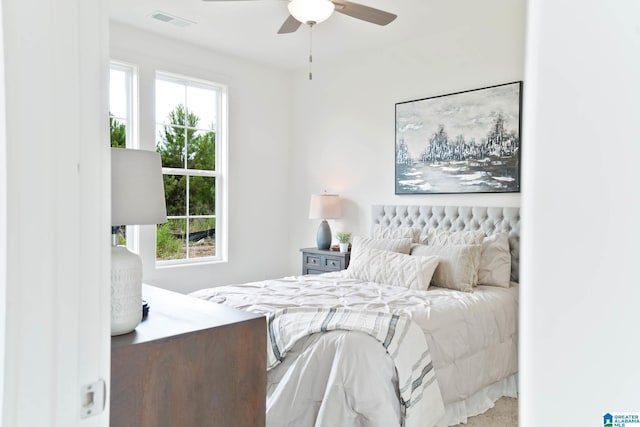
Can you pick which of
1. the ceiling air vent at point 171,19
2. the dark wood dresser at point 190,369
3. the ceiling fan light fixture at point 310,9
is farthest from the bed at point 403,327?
the ceiling air vent at point 171,19

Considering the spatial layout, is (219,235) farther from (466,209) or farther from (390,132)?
(466,209)

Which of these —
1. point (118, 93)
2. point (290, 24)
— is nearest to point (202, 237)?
point (118, 93)

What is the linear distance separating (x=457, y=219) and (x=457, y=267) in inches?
31.5

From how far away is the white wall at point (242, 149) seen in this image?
4305mm

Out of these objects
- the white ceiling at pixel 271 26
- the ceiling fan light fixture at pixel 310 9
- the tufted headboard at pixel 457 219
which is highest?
the white ceiling at pixel 271 26

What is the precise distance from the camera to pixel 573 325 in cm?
30

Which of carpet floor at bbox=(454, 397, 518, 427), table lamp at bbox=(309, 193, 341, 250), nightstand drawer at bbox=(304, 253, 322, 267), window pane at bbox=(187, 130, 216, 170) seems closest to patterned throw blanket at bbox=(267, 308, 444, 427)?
carpet floor at bbox=(454, 397, 518, 427)

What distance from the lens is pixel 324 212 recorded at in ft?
15.6

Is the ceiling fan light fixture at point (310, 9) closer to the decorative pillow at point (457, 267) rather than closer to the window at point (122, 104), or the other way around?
the decorative pillow at point (457, 267)

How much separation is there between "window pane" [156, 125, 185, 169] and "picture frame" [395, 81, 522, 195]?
224 cm

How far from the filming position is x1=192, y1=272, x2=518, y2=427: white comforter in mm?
2086

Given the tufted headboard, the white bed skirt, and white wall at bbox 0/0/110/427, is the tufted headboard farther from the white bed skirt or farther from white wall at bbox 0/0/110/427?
white wall at bbox 0/0/110/427

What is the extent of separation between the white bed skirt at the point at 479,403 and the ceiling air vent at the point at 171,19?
146 inches

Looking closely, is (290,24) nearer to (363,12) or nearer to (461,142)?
(363,12)
